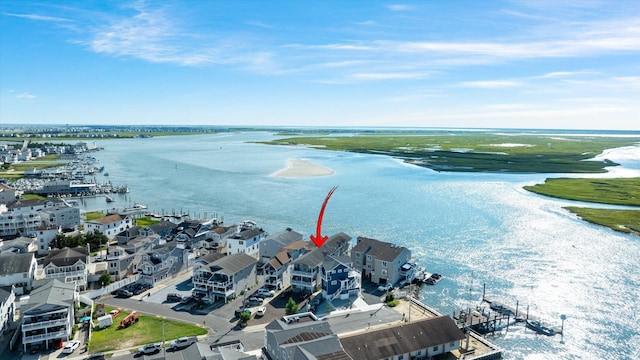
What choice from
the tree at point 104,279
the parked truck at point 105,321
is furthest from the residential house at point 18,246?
the parked truck at point 105,321

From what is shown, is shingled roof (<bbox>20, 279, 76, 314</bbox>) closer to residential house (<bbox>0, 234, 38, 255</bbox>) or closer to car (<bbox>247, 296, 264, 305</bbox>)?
car (<bbox>247, 296, 264, 305</bbox>)

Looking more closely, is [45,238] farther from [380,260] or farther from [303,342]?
[303,342]

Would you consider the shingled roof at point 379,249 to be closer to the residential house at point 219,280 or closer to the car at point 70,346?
the residential house at point 219,280

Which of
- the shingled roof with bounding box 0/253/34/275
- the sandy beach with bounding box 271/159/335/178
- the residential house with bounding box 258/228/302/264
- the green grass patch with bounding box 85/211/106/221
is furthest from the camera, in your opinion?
the sandy beach with bounding box 271/159/335/178

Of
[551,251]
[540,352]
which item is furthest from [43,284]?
[551,251]

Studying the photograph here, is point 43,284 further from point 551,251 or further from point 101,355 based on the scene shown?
point 551,251

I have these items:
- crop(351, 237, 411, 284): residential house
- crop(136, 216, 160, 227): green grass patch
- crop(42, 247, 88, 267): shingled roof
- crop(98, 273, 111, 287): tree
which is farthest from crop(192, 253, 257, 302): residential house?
crop(136, 216, 160, 227): green grass patch

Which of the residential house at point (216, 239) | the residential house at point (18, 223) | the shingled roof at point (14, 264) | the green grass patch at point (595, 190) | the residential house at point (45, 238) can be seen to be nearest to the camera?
the shingled roof at point (14, 264)
